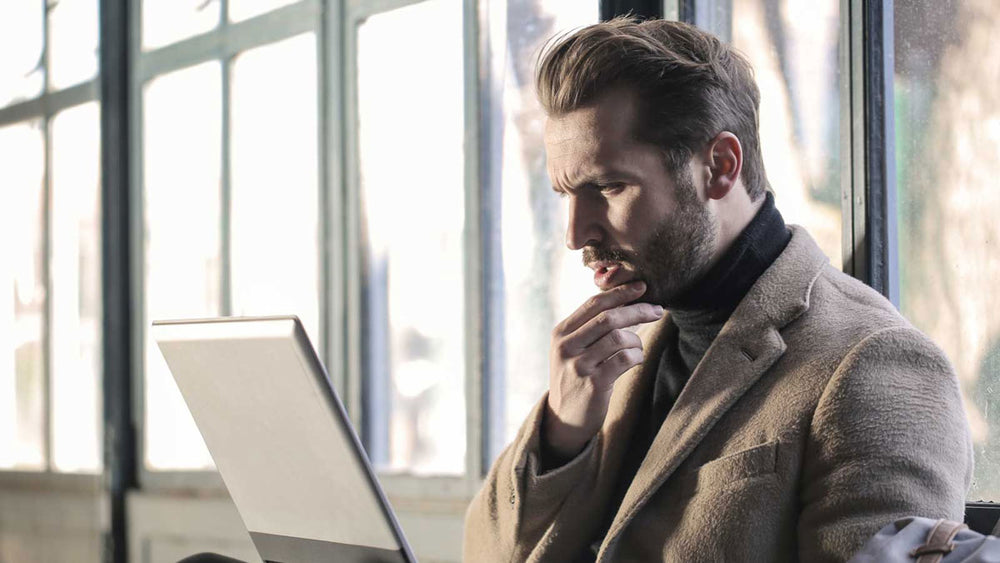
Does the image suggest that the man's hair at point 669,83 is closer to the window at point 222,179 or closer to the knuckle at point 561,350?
the knuckle at point 561,350

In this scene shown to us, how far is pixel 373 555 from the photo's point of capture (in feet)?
4.95

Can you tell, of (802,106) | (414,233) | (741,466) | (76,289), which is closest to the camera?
(741,466)

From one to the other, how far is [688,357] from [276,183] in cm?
243

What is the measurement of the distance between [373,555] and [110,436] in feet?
11.2

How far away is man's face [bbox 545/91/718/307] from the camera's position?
5.82 ft

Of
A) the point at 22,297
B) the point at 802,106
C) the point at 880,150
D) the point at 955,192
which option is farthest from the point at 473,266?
the point at 22,297

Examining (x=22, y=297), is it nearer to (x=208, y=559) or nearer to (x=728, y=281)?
(x=208, y=559)

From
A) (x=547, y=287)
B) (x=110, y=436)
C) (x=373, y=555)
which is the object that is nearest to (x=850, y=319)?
(x=373, y=555)

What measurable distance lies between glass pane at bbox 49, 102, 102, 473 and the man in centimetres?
324

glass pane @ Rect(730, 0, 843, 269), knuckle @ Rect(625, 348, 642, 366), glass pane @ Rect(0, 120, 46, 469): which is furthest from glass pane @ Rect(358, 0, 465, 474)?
glass pane @ Rect(0, 120, 46, 469)

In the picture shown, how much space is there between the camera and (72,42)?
499cm

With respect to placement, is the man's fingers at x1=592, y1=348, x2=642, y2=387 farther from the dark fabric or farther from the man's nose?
the dark fabric

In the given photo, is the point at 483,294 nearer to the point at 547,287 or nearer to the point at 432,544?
the point at 547,287

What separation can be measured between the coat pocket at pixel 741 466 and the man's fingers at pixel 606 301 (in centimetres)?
31
